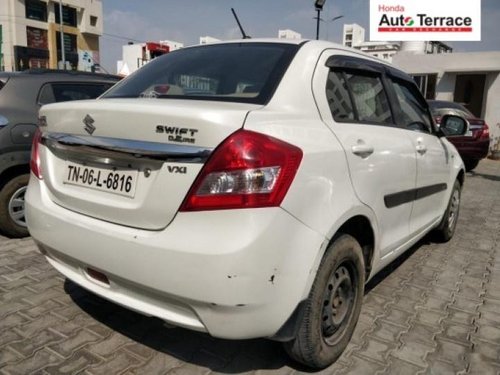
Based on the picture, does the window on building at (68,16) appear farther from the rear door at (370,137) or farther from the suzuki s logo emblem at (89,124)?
the suzuki s logo emblem at (89,124)

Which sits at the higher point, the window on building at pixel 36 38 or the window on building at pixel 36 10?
the window on building at pixel 36 10

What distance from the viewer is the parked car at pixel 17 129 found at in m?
3.95

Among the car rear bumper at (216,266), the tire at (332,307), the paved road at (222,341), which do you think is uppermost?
the car rear bumper at (216,266)

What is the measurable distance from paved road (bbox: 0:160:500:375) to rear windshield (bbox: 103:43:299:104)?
1.35 meters

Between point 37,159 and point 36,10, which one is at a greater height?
point 36,10

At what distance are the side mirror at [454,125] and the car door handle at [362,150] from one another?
205cm

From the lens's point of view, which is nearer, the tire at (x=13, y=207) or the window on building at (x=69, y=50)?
the tire at (x=13, y=207)

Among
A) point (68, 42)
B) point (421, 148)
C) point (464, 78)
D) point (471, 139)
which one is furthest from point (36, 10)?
point (421, 148)

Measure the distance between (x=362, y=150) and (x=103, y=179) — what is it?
1323 millimetres

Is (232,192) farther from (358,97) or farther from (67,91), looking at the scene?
(67,91)

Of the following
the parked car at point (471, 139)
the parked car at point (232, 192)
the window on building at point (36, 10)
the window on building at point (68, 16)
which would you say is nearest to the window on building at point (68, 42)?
the window on building at point (68, 16)

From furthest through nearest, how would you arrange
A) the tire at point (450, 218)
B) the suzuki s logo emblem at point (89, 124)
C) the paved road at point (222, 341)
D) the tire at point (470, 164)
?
the tire at point (470, 164), the tire at point (450, 218), the paved road at point (222, 341), the suzuki s logo emblem at point (89, 124)

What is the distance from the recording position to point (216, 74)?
253 centimetres

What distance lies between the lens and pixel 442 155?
384 cm
